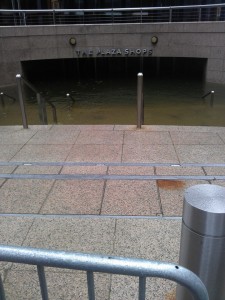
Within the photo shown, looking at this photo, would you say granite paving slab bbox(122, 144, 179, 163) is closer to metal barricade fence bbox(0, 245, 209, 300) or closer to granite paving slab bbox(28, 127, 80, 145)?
granite paving slab bbox(28, 127, 80, 145)

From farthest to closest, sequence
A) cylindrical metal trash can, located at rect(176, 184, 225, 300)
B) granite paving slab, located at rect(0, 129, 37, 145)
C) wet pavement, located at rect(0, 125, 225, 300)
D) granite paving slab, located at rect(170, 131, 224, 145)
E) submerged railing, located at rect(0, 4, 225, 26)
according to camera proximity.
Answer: submerged railing, located at rect(0, 4, 225, 26), granite paving slab, located at rect(0, 129, 37, 145), granite paving slab, located at rect(170, 131, 224, 145), wet pavement, located at rect(0, 125, 225, 300), cylindrical metal trash can, located at rect(176, 184, 225, 300)

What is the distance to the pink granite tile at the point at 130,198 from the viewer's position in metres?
3.71

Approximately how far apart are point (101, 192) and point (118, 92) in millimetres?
12606

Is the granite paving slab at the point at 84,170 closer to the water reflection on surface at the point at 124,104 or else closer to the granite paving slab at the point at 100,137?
the granite paving slab at the point at 100,137

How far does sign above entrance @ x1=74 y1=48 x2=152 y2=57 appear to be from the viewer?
57.8ft

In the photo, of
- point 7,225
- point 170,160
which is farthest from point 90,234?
point 170,160

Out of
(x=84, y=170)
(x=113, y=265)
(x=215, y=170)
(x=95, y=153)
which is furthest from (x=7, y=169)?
(x=113, y=265)

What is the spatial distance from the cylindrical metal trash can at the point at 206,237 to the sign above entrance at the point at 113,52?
16563mm

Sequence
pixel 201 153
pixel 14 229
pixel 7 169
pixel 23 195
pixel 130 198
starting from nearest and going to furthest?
pixel 14 229
pixel 130 198
pixel 23 195
pixel 7 169
pixel 201 153

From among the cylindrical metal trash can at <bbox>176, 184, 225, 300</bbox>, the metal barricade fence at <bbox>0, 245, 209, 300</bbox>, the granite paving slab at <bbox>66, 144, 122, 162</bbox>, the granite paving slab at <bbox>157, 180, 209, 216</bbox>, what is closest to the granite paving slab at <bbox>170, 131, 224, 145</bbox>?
the granite paving slab at <bbox>66, 144, 122, 162</bbox>

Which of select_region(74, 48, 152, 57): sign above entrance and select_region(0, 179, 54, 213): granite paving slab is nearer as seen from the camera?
select_region(0, 179, 54, 213): granite paving slab

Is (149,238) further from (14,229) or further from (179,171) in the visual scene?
(179,171)

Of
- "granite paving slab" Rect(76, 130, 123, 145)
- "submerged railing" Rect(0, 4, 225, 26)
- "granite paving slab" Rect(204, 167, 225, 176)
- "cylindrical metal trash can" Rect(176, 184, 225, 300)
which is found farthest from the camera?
"submerged railing" Rect(0, 4, 225, 26)

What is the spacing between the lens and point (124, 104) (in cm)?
1365
